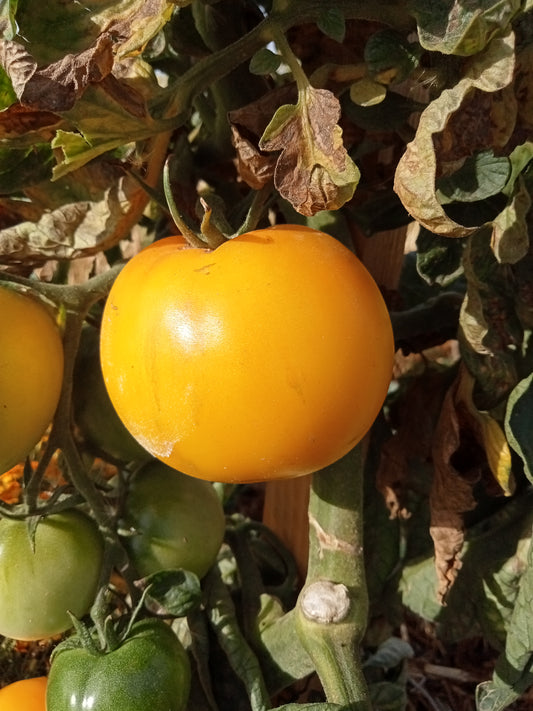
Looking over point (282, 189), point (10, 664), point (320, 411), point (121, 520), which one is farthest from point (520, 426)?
point (10, 664)

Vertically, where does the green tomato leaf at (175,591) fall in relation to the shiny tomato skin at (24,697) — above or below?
above

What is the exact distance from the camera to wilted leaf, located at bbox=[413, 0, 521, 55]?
0.52m

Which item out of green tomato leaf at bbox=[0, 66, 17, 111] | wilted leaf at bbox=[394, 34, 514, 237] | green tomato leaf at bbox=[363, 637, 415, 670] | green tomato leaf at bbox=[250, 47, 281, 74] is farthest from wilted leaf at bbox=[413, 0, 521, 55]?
green tomato leaf at bbox=[363, 637, 415, 670]

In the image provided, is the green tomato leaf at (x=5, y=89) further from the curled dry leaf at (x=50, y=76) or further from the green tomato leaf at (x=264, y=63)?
the green tomato leaf at (x=264, y=63)

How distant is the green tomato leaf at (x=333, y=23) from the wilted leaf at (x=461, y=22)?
70 millimetres

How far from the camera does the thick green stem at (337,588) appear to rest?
0.69 m

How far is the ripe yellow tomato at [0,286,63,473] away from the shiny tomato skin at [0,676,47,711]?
0.98 feet

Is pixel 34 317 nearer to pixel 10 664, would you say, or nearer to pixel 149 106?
pixel 149 106

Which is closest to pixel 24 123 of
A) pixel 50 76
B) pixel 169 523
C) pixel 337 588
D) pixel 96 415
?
pixel 50 76

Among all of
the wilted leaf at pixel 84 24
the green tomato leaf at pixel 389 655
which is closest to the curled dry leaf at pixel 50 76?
the wilted leaf at pixel 84 24

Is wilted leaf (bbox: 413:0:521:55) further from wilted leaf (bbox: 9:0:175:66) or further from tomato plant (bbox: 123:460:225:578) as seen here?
tomato plant (bbox: 123:460:225:578)

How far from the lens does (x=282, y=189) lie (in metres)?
0.59

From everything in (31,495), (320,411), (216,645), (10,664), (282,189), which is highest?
(282,189)

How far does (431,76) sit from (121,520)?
56cm
